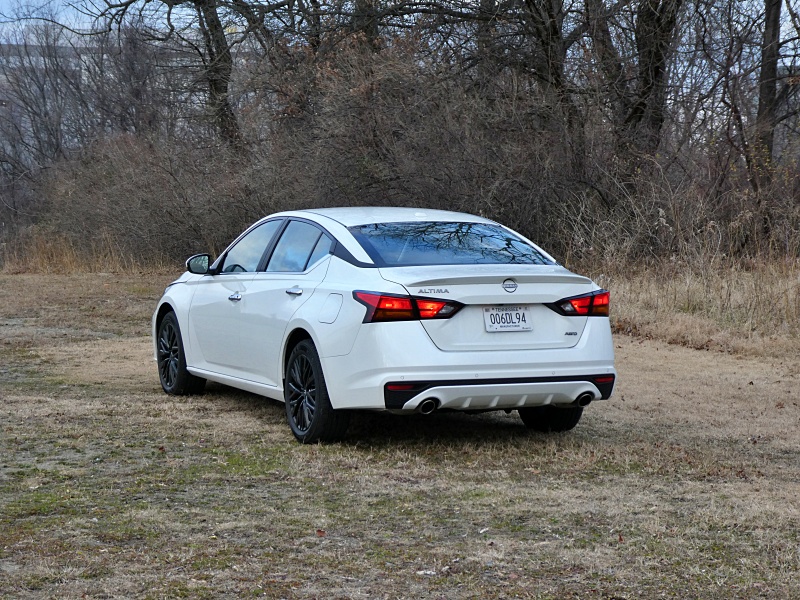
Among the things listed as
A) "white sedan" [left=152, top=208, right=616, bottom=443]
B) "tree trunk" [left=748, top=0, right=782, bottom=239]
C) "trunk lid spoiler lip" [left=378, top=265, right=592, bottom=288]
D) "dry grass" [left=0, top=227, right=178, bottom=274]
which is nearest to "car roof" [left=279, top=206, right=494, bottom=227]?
"white sedan" [left=152, top=208, right=616, bottom=443]

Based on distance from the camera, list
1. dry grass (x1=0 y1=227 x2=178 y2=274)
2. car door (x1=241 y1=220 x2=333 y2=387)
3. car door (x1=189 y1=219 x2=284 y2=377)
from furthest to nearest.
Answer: dry grass (x1=0 y1=227 x2=178 y2=274)
car door (x1=189 y1=219 x2=284 y2=377)
car door (x1=241 y1=220 x2=333 y2=387)

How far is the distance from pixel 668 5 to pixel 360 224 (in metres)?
14.3

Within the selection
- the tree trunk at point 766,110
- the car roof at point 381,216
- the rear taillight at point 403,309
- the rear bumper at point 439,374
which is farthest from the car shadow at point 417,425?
the tree trunk at point 766,110

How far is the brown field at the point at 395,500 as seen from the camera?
4559 mm

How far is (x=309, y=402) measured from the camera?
7.36m

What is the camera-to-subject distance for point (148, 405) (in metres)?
8.95

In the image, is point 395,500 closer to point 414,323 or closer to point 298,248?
point 414,323

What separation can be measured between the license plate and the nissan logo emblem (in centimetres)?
11

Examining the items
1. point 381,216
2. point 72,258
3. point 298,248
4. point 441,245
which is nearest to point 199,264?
point 298,248

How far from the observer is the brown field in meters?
4.56

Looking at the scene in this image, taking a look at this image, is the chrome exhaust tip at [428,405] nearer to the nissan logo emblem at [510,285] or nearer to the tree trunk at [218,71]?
the nissan logo emblem at [510,285]

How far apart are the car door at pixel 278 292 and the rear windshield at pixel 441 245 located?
0.36 metres

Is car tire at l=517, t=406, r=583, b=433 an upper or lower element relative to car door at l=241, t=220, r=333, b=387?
lower

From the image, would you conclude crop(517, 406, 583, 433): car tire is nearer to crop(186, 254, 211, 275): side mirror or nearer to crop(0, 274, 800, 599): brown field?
crop(0, 274, 800, 599): brown field
